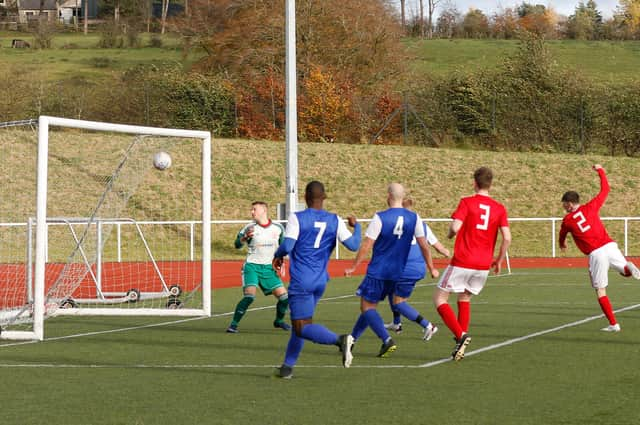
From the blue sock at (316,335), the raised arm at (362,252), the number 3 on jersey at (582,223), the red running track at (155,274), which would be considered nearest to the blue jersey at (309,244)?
the blue sock at (316,335)

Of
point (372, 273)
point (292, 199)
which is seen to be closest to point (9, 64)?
point (292, 199)

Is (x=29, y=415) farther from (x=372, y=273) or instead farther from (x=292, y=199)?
(x=292, y=199)

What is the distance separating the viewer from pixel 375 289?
38.9 feet

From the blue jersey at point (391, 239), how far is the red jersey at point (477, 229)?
0.45 metres

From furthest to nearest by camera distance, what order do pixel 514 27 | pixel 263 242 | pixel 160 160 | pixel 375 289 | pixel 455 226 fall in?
1. pixel 514 27
2. pixel 160 160
3. pixel 263 242
4. pixel 375 289
5. pixel 455 226

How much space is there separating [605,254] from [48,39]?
8029cm

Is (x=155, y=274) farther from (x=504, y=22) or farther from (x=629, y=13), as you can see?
(x=629, y=13)

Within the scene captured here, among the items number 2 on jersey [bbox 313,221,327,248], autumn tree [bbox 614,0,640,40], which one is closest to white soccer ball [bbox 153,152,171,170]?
number 2 on jersey [bbox 313,221,327,248]

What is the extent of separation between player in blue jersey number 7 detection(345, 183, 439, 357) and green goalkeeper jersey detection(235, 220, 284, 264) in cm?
329

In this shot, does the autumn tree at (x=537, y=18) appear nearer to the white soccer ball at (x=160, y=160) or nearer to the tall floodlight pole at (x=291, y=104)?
the tall floodlight pole at (x=291, y=104)

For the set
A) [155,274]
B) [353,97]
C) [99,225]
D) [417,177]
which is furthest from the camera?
[353,97]

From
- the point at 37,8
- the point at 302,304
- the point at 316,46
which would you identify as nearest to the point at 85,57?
the point at 316,46

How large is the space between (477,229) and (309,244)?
85.6 inches

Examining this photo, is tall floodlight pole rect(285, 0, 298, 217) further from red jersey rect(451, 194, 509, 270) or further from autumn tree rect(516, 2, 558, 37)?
autumn tree rect(516, 2, 558, 37)
